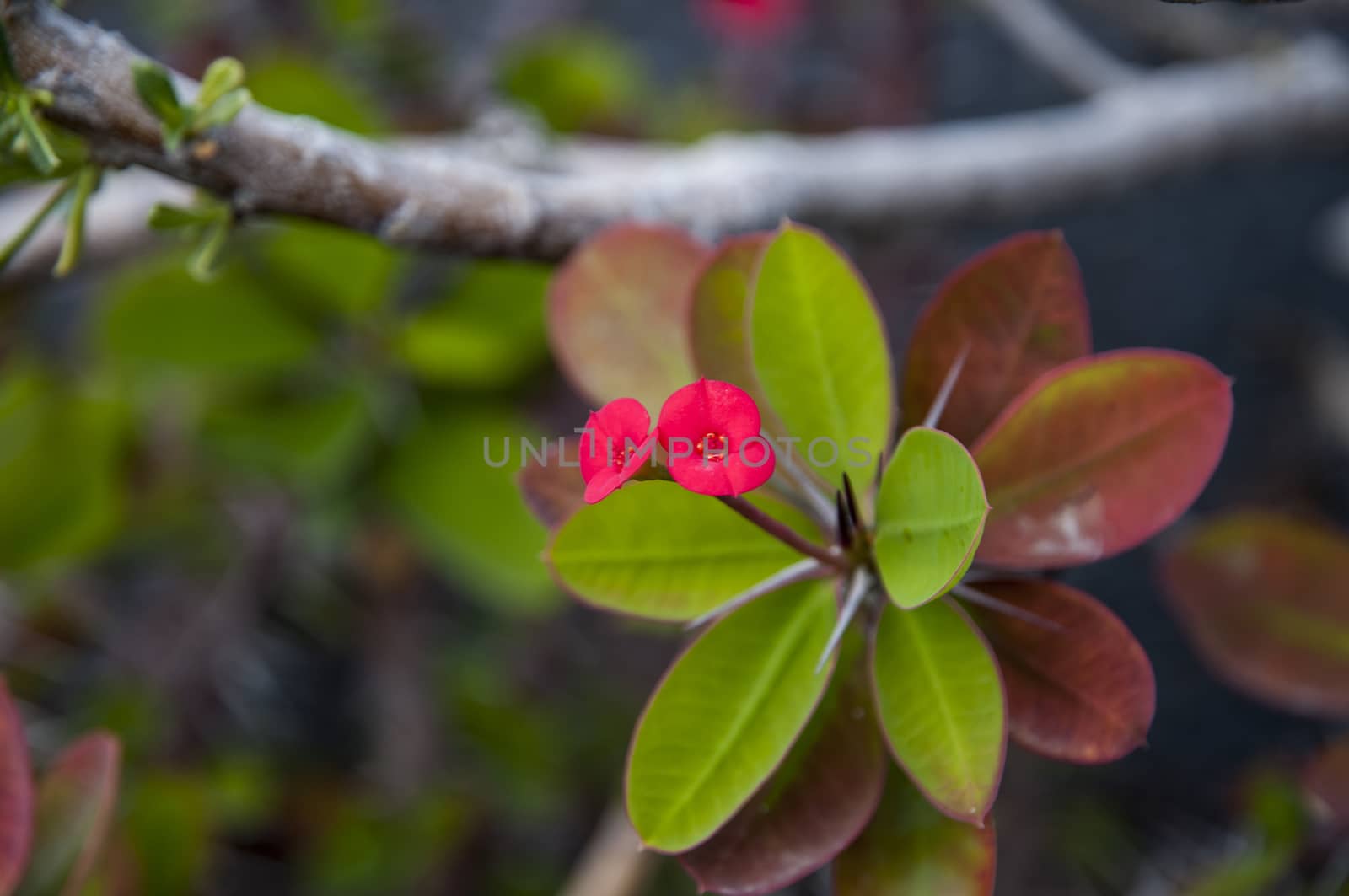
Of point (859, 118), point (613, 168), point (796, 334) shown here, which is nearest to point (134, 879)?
point (796, 334)

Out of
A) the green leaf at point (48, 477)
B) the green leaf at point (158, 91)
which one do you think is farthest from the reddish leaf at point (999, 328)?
the green leaf at point (48, 477)

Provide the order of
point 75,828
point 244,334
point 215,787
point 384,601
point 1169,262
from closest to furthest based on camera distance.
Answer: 1. point 75,828
2. point 244,334
3. point 215,787
4. point 384,601
5. point 1169,262

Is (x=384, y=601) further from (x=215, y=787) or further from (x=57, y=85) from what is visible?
(x=57, y=85)

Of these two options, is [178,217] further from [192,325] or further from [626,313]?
[192,325]

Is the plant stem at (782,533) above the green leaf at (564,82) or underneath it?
above

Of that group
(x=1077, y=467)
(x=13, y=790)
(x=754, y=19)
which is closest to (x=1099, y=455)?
(x=1077, y=467)

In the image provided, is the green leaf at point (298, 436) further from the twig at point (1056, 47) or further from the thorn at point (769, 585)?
the twig at point (1056, 47)

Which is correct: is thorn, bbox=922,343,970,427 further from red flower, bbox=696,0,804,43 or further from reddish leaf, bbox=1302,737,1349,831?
red flower, bbox=696,0,804,43
